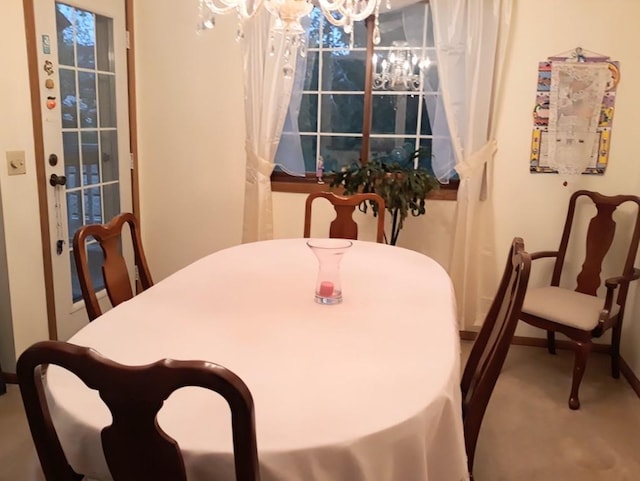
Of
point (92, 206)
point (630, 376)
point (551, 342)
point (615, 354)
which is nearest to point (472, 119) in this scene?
point (551, 342)

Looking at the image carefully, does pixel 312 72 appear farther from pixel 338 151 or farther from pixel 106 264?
pixel 106 264

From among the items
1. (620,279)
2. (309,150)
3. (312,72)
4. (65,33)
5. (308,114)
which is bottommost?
(620,279)

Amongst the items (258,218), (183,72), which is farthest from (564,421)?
(183,72)

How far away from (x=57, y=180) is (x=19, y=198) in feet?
0.84

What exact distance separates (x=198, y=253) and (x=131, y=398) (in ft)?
9.95

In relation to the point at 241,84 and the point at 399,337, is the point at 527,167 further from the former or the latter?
the point at 399,337

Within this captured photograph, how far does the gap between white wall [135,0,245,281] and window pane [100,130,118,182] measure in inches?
9.6

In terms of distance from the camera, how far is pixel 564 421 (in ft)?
8.86

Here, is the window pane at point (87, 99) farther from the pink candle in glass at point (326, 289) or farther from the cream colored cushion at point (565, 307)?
the cream colored cushion at point (565, 307)

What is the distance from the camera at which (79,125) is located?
10.5 feet

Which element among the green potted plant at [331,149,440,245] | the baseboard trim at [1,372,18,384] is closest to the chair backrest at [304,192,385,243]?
the green potted plant at [331,149,440,245]

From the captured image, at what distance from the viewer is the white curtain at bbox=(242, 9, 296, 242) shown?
348cm

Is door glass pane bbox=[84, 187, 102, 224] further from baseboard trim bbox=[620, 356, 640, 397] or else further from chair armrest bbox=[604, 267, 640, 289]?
baseboard trim bbox=[620, 356, 640, 397]

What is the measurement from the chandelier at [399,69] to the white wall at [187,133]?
875 millimetres
